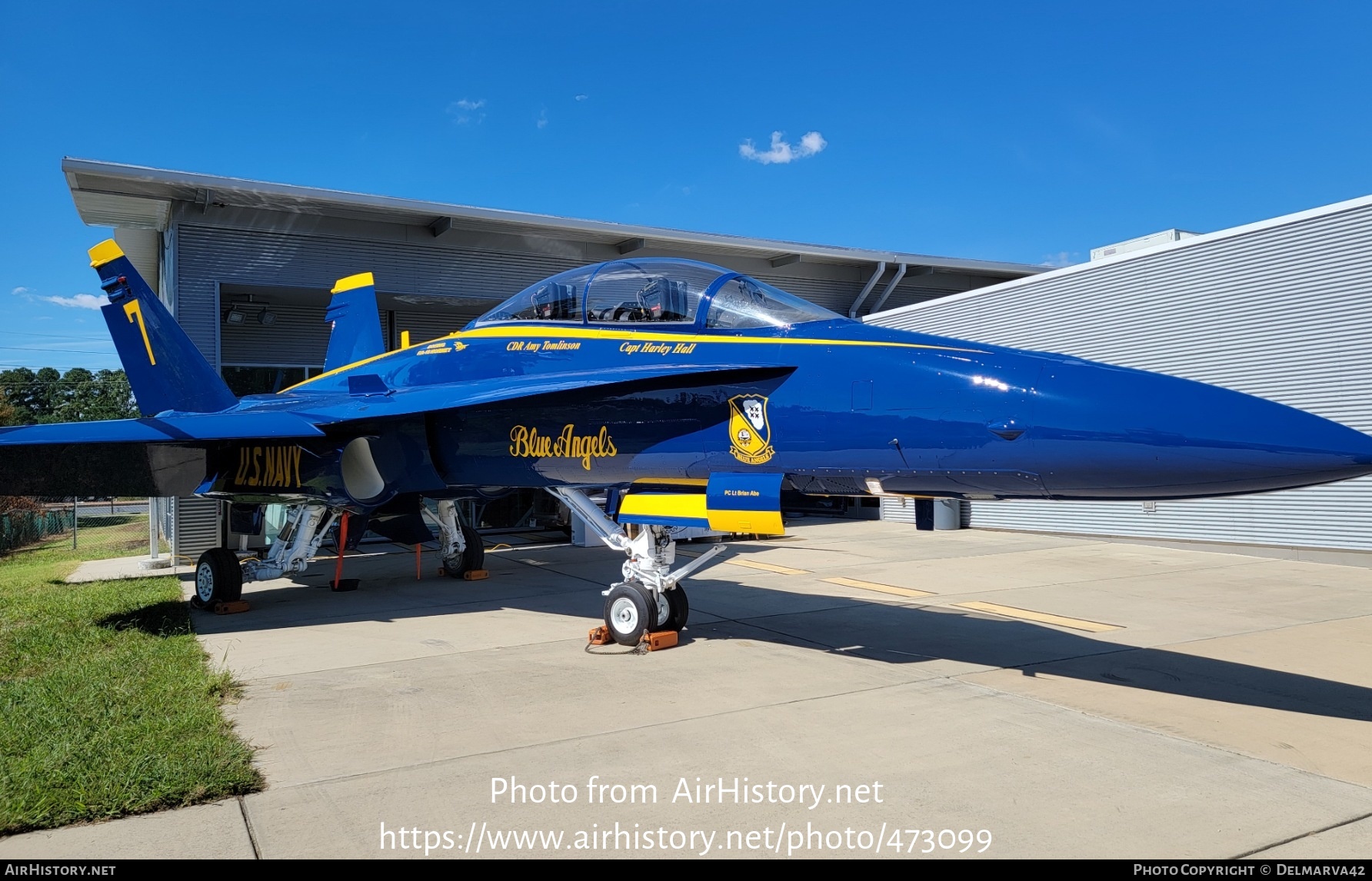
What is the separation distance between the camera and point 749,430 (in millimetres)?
6148

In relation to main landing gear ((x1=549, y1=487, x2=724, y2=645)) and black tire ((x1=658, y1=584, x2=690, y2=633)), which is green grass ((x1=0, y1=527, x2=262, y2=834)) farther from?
black tire ((x1=658, y1=584, x2=690, y2=633))

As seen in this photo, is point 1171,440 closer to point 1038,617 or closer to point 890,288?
point 1038,617

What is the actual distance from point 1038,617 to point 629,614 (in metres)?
4.03

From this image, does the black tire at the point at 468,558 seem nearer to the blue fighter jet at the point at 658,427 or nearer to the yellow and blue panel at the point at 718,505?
the blue fighter jet at the point at 658,427

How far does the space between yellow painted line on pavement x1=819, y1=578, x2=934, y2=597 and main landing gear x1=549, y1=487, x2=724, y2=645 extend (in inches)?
140

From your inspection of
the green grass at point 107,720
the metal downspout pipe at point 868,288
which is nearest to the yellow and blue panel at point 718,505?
the green grass at point 107,720

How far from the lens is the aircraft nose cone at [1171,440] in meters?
4.17

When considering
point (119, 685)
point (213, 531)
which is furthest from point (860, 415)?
point (213, 531)

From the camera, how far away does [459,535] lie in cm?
1239

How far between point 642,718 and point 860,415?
2255 mm

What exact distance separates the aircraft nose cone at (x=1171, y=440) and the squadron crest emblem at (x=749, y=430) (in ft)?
6.00

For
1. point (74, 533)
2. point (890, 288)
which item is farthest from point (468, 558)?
point (74, 533)

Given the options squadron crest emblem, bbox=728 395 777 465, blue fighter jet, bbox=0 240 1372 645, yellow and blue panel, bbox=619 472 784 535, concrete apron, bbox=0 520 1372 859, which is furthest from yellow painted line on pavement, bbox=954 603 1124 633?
squadron crest emblem, bbox=728 395 777 465
